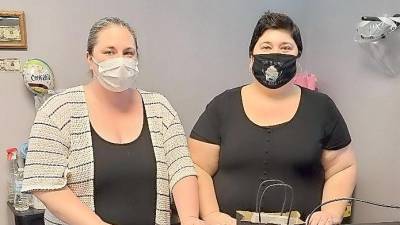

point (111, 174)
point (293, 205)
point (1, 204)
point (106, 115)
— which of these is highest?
point (106, 115)

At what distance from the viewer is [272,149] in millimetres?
1730

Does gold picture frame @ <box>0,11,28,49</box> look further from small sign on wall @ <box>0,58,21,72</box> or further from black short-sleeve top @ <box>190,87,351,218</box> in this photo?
black short-sleeve top @ <box>190,87,351,218</box>

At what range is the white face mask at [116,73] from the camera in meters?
1.65

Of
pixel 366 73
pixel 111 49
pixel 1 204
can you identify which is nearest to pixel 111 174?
pixel 111 49

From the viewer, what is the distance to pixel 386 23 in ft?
6.92

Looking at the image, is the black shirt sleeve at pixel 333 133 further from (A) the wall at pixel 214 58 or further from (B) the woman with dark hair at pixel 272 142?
(A) the wall at pixel 214 58

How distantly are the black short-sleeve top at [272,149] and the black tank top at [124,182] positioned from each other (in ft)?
0.83

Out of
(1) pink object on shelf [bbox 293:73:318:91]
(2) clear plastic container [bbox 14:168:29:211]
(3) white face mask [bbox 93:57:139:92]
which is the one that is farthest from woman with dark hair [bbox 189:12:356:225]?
(2) clear plastic container [bbox 14:168:29:211]

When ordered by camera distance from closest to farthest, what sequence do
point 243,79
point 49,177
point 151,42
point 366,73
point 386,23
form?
point 49,177
point 386,23
point 366,73
point 151,42
point 243,79

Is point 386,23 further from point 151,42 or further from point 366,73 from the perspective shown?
point 151,42

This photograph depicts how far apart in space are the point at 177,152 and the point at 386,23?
3.69 feet

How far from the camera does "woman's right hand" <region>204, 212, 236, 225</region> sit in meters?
1.63

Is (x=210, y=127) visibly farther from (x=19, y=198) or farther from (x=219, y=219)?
(x=19, y=198)

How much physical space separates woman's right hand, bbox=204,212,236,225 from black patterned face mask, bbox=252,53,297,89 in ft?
1.68
